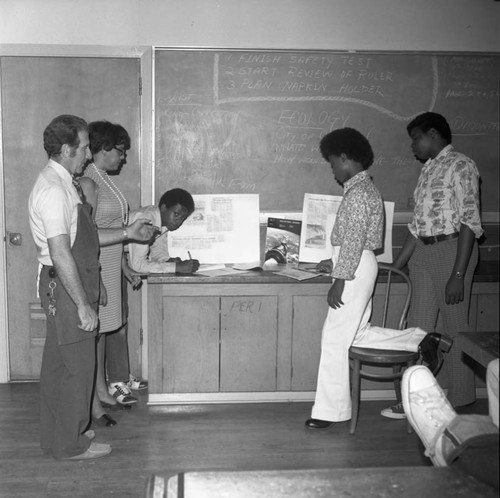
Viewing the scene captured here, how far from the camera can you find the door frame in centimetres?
425

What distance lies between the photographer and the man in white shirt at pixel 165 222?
403 centimetres

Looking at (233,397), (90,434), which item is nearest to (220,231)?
(233,397)

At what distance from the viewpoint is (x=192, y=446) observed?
351 centimetres

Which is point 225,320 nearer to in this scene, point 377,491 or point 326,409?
point 326,409

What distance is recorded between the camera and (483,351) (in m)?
2.11

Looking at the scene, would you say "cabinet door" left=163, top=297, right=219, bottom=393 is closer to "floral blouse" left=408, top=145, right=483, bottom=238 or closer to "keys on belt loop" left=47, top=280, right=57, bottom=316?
"keys on belt loop" left=47, top=280, right=57, bottom=316

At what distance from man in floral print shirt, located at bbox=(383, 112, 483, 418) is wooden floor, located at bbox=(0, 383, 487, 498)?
17.9 inches

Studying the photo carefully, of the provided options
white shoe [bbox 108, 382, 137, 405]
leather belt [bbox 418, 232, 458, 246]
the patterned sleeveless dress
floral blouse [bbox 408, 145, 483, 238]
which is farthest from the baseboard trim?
floral blouse [bbox 408, 145, 483, 238]

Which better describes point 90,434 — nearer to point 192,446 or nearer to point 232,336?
point 192,446

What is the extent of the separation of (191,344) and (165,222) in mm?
731

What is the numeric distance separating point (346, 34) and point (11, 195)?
230 cm

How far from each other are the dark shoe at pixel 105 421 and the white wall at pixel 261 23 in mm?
2206

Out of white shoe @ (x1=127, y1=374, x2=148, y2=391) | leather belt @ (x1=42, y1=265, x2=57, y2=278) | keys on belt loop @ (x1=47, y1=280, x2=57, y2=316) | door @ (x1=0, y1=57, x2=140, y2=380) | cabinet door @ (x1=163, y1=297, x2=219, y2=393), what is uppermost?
door @ (x1=0, y1=57, x2=140, y2=380)

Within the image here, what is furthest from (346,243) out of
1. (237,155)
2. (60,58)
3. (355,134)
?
(60,58)
